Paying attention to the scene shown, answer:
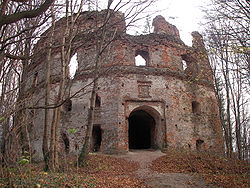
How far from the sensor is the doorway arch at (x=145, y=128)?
13505 millimetres

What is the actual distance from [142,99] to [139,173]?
5738mm

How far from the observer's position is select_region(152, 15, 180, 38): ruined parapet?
16922 mm

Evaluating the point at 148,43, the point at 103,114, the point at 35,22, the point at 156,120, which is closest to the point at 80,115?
the point at 103,114

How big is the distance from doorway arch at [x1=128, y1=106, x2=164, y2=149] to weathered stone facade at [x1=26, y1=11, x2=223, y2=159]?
76 millimetres

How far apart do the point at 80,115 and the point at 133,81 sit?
3926 millimetres

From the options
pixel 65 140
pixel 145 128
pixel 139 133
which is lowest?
pixel 65 140

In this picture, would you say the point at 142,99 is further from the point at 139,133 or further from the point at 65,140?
the point at 139,133

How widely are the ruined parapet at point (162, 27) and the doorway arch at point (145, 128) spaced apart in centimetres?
660

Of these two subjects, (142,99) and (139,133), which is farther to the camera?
(139,133)

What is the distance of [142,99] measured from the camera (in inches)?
525

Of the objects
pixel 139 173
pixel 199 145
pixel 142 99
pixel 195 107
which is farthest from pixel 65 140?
pixel 195 107

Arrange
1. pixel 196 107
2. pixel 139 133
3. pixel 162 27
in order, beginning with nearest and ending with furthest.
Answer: pixel 196 107 < pixel 162 27 < pixel 139 133

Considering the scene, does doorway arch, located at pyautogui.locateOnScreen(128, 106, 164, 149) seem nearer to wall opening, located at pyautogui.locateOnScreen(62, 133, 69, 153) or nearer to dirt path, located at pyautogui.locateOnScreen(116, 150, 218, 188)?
dirt path, located at pyautogui.locateOnScreen(116, 150, 218, 188)

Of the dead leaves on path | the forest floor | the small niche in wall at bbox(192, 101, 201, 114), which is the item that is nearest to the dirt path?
the forest floor
